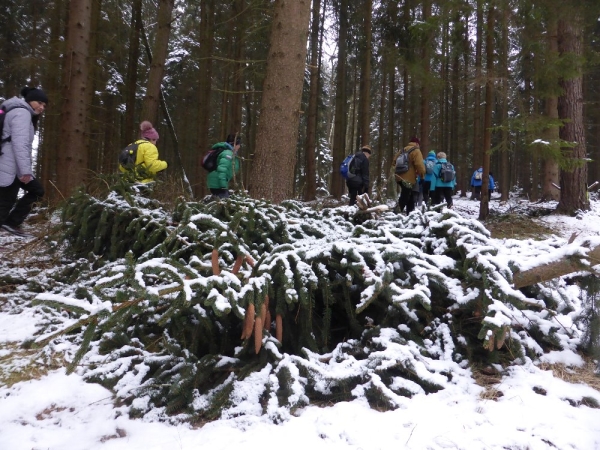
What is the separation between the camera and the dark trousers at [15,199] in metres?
4.41

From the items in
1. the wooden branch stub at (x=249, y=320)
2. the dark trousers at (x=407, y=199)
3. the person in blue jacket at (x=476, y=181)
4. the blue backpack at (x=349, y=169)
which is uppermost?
the person in blue jacket at (x=476, y=181)

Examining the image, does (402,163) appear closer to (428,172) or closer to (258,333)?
(428,172)

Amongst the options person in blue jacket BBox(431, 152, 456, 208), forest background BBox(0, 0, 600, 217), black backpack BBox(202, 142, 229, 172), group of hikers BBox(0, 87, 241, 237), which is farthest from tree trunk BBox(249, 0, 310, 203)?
person in blue jacket BBox(431, 152, 456, 208)

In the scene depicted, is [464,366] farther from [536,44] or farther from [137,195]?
[536,44]

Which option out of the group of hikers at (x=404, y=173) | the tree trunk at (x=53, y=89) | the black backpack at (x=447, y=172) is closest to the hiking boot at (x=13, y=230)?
the tree trunk at (x=53, y=89)

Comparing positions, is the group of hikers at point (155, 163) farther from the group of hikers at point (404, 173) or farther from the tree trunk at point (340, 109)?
the tree trunk at point (340, 109)

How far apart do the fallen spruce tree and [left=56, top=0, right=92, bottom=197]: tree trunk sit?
14.9 feet

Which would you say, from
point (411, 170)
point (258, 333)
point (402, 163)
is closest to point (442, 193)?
point (411, 170)

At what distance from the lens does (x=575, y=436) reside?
1751 mm

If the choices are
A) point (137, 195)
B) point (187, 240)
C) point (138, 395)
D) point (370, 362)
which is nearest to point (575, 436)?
point (370, 362)

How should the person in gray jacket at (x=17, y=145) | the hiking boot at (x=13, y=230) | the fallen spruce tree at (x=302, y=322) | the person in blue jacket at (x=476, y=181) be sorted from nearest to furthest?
the fallen spruce tree at (x=302, y=322)
the person in gray jacket at (x=17, y=145)
the hiking boot at (x=13, y=230)
the person in blue jacket at (x=476, y=181)

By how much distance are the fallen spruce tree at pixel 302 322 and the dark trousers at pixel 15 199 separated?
6.92 ft

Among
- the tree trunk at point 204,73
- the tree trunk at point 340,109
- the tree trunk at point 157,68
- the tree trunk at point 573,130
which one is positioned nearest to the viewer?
the tree trunk at point 157,68

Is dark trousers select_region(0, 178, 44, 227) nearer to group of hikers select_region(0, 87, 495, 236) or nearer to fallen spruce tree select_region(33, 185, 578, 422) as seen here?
group of hikers select_region(0, 87, 495, 236)
